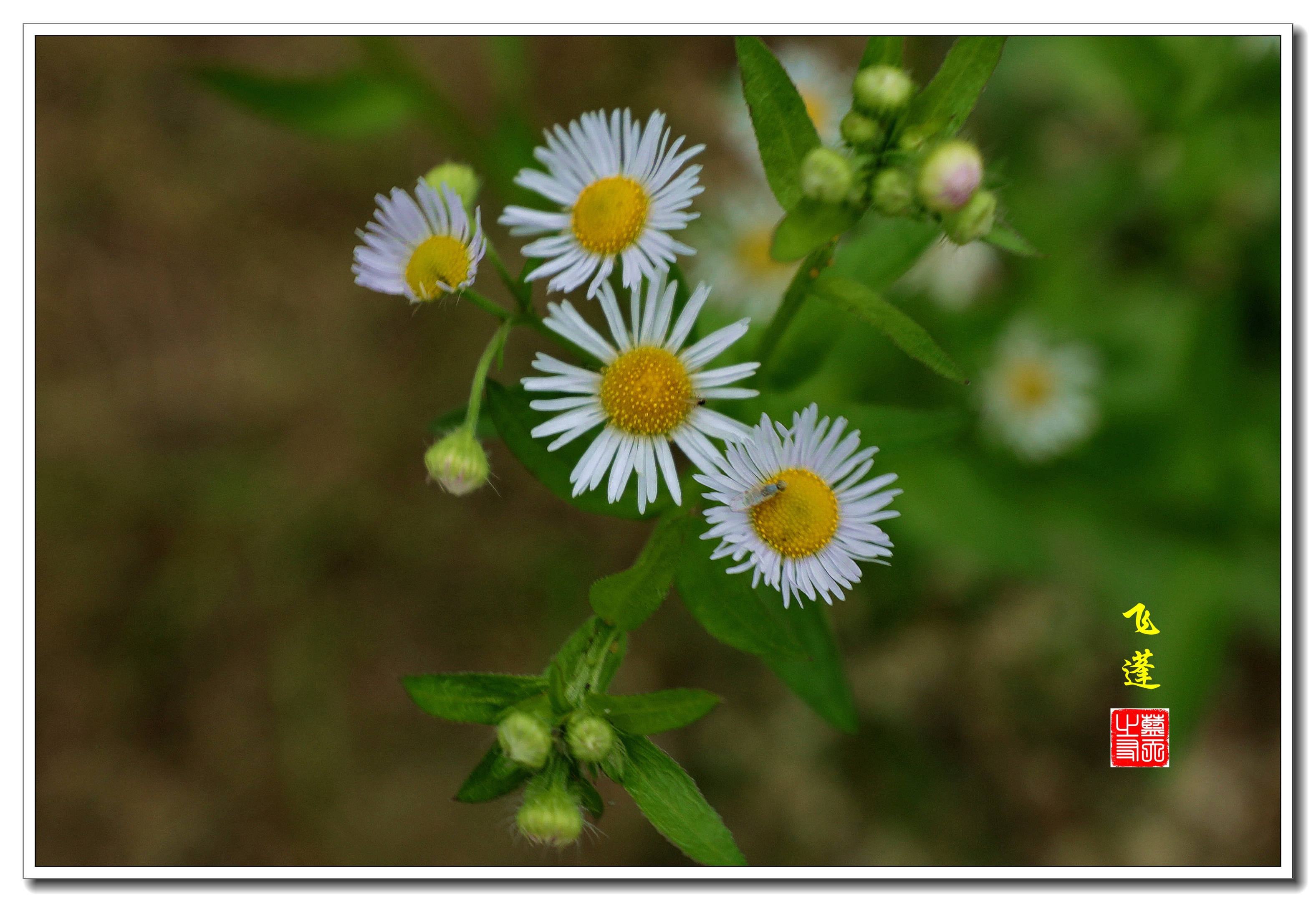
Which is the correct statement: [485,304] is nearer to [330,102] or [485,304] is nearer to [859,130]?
[859,130]

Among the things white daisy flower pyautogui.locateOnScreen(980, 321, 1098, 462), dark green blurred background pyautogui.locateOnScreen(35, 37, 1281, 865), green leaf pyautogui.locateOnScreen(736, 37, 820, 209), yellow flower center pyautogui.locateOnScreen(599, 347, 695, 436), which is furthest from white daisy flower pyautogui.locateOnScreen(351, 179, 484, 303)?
white daisy flower pyautogui.locateOnScreen(980, 321, 1098, 462)

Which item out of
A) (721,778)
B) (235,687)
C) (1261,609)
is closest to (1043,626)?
(1261,609)

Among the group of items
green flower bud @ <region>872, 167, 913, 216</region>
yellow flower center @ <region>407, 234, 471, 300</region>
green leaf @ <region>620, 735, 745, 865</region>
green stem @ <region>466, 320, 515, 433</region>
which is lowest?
green leaf @ <region>620, 735, 745, 865</region>

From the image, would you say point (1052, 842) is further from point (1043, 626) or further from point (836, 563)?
point (836, 563)

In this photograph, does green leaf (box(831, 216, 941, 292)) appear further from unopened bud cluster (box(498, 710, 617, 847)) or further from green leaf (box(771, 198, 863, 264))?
unopened bud cluster (box(498, 710, 617, 847))

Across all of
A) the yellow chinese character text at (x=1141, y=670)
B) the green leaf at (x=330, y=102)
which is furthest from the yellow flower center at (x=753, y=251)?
the yellow chinese character text at (x=1141, y=670)

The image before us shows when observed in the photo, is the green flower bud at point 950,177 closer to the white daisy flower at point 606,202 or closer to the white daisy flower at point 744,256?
the white daisy flower at point 606,202
